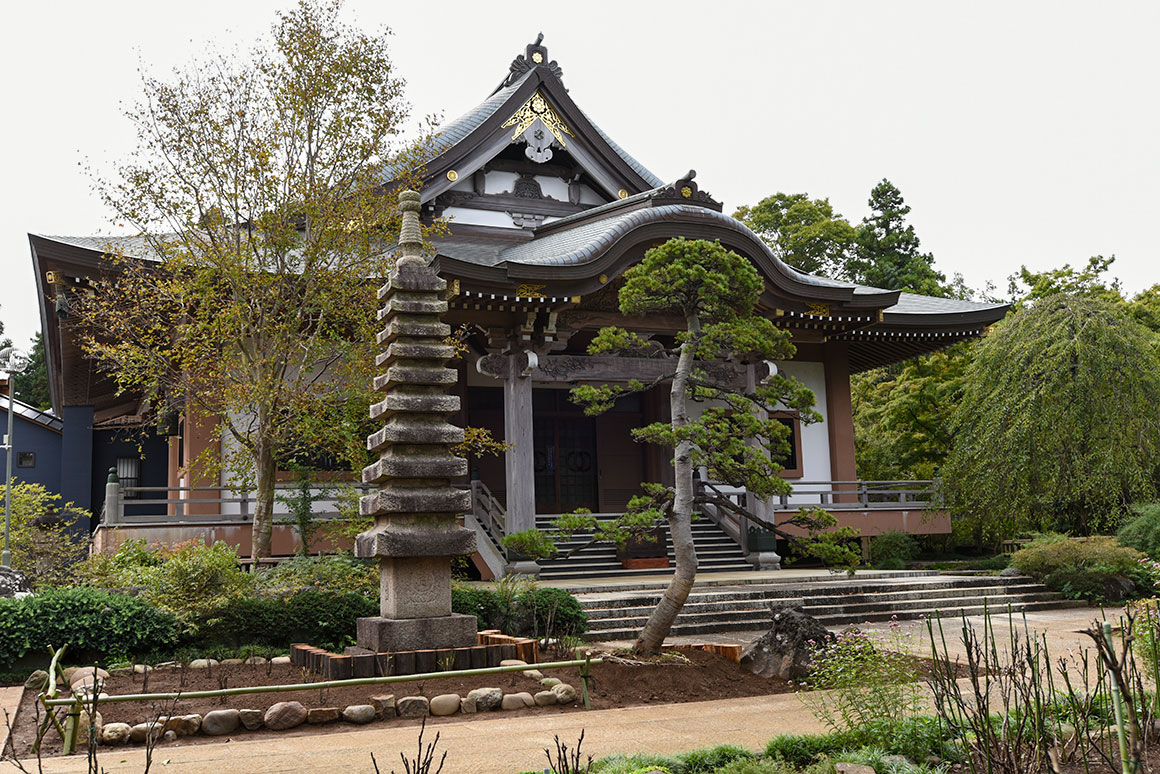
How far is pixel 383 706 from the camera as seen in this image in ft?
24.7

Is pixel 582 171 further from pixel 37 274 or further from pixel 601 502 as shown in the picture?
pixel 37 274

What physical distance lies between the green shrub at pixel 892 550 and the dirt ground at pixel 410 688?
37.1 ft

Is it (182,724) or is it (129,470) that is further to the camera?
(129,470)

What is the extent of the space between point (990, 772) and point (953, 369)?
21807 millimetres

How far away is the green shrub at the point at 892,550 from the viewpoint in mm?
20141

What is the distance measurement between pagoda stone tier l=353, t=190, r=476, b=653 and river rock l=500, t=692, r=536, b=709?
1694 mm

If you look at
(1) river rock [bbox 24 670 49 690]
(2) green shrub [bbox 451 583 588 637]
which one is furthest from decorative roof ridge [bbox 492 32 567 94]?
(1) river rock [bbox 24 670 49 690]

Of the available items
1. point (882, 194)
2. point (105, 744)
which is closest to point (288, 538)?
point (105, 744)

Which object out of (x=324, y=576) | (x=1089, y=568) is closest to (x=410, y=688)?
(x=324, y=576)

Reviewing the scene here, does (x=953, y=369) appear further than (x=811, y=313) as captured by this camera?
Yes

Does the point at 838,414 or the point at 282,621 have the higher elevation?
the point at 838,414

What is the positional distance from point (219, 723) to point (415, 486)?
3281 millimetres

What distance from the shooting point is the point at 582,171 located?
21672 millimetres

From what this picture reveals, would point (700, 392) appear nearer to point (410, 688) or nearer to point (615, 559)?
point (410, 688)
